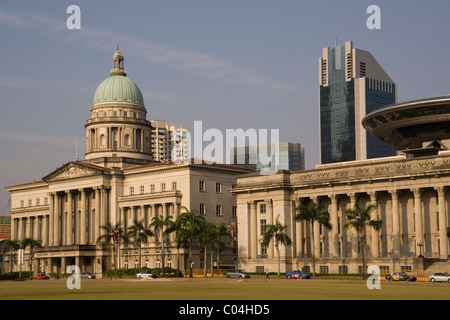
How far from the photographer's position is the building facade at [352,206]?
11225cm

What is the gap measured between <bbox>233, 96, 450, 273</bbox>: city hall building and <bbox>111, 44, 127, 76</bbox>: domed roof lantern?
5867cm

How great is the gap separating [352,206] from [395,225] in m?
7.92

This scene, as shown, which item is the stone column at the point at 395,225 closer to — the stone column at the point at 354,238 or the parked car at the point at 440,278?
the stone column at the point at 354,238

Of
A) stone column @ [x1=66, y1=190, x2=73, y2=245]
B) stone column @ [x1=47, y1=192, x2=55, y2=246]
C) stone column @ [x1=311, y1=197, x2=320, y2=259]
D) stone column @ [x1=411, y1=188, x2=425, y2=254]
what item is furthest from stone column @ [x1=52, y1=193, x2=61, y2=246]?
stone column @ [x1=411, y1=188, x2=425, y2=254]

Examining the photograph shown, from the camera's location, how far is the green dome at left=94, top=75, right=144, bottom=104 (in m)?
176

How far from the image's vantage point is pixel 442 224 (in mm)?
110312

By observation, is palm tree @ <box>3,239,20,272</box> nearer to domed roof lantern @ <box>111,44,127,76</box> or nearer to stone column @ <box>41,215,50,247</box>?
stone column @ <box>41,215,50,247</box>

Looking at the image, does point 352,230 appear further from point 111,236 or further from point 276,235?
point 111,236

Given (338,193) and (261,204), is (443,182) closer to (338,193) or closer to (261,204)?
(338,193)

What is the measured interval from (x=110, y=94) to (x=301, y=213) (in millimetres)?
73920

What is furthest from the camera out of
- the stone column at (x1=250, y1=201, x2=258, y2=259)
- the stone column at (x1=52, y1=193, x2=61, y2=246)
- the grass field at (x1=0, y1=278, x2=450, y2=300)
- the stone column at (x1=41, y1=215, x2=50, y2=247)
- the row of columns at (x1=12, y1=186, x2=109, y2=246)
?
the stone column at (x1=41, y1=215, x2=50, y2=247)

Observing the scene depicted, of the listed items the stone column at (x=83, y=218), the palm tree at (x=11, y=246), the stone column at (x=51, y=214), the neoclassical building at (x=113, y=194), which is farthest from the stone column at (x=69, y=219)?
the palm tree at (x=11, y=246)

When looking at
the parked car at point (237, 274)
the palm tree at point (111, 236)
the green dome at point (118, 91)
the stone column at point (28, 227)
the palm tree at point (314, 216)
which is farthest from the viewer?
the stone column at point (28, 227)

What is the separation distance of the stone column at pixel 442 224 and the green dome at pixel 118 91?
85.8 meters
